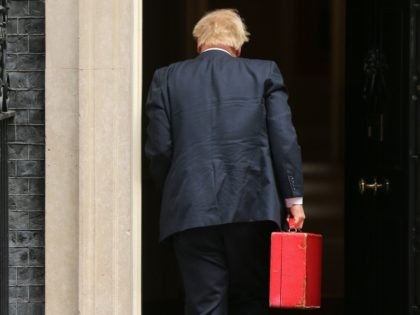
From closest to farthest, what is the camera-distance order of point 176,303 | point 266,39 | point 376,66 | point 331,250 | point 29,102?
point 29,102, point 376,66, point 176,303, point 331,250, point 266,39

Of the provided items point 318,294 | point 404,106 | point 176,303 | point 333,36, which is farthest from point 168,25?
point 333,36

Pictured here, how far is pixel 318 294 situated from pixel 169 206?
76 centimetres

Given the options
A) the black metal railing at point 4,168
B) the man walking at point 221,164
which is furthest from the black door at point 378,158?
the black metal railing at point 4,168

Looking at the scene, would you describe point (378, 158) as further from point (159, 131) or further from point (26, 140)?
Result: point (26, 140)

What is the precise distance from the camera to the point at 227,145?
5.32 m

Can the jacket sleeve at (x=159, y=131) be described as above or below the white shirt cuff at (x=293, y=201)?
above

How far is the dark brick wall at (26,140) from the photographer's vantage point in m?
5.70

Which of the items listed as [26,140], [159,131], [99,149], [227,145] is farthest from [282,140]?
[26,140]

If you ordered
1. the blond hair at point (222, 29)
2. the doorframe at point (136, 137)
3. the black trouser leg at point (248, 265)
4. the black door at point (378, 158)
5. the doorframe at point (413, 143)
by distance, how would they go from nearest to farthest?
the black trouser leg at point (248, 265) < the blond hair at point (222, 29) < the doorframe at point (136, 137) < the doorframe at point (413, 143) < the black door at point (378, 158)

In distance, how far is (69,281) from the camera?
5656mm

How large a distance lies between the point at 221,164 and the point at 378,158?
4.64 ft

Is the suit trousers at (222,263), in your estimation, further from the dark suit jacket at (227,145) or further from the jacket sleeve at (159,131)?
the jacket sleeve at (159,131)

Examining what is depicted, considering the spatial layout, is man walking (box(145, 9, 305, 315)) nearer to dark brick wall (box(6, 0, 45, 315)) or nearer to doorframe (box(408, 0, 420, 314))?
dark brick wall (box(6, 0, 45, 315))

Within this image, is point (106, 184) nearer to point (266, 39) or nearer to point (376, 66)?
point (376, 66)
